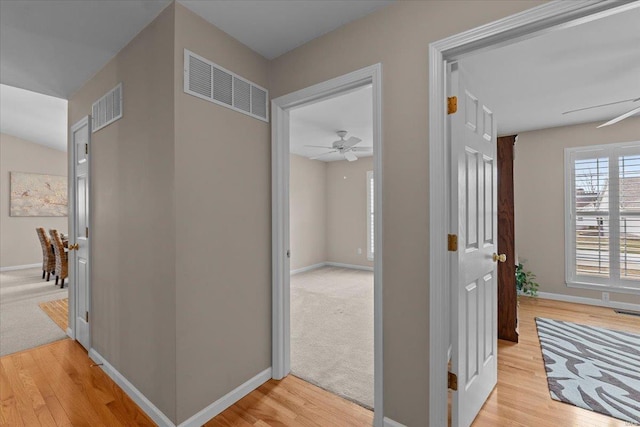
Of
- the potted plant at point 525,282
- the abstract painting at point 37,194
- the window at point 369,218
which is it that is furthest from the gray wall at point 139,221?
the abstract painting at point 37,194

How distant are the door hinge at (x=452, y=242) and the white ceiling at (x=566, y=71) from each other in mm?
1069

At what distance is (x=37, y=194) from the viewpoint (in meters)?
6.77

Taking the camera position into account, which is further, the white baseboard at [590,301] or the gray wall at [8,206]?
the gray wall at [8,206]

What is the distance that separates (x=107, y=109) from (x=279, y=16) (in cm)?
156

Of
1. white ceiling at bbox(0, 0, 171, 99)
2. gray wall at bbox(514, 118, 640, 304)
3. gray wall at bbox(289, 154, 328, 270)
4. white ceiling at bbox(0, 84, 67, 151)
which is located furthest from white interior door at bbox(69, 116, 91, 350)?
gray wall at bbox(514, 118, 640, 304)

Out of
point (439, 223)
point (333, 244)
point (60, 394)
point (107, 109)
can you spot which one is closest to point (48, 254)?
point (60, 394)

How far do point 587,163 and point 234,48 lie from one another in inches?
186

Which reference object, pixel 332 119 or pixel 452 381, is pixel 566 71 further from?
pixel 452 381

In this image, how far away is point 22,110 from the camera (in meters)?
4.74

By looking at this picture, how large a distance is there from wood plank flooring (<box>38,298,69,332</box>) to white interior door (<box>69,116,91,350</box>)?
689 millimetres

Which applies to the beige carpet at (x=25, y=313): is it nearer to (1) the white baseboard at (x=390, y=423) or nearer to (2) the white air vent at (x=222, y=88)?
(2) the white air vent at (x=222, y=88)

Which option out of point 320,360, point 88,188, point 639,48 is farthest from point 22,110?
point 639,48

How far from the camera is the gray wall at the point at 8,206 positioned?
6352 millimetres

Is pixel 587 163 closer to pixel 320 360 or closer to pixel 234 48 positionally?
pixel 320 360
